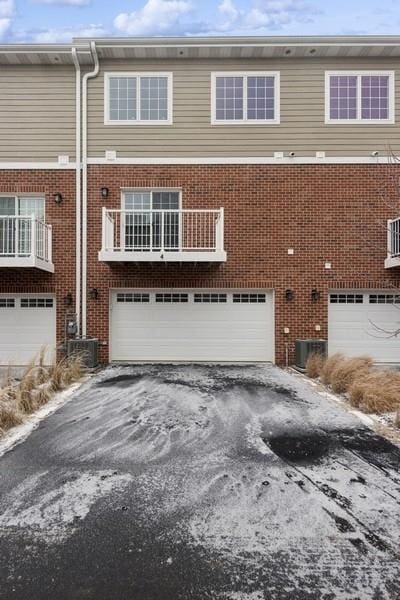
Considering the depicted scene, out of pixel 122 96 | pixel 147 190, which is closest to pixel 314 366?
pixel 147 190

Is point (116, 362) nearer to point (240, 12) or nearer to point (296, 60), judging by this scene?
point (296, 60)

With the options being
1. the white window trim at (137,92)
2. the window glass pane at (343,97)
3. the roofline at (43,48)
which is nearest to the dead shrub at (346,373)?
the window glass pane at (343,97)

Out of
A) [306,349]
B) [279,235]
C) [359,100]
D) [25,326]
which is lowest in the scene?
[306,349]

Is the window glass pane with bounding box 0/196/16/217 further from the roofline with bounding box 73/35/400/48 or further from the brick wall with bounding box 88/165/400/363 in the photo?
the roofline with bounding box 73/35/400/48

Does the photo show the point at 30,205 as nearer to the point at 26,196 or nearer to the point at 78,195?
the point at 26,196

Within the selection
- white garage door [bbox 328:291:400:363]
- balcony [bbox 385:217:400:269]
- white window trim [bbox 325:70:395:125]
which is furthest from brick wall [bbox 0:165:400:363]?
white window trim [bbox 325:70:395:125]

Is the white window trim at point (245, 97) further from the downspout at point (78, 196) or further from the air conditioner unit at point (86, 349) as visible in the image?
the air conditioner unit at point (86, 349)

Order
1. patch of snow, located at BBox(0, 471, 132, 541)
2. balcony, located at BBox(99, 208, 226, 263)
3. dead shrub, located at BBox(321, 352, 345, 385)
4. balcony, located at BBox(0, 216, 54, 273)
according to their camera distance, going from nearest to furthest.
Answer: patch of snow, located at BBox(0, 471, 132, 541) < dead shrub, located at BBox(321, 352, 345, 385) < balcony, located at BBox(99, 208, 226, 263) < balcony, located at BBox(0, 216, 54, 273)

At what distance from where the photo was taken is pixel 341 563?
2369 mm

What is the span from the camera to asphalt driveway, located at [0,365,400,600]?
221 centimetres

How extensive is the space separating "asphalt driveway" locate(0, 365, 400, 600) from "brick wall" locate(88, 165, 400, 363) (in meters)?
4.69

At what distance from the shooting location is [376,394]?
5.64 metres

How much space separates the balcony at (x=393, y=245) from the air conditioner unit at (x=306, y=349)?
2.63 meters

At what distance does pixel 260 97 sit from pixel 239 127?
102 centimetres
